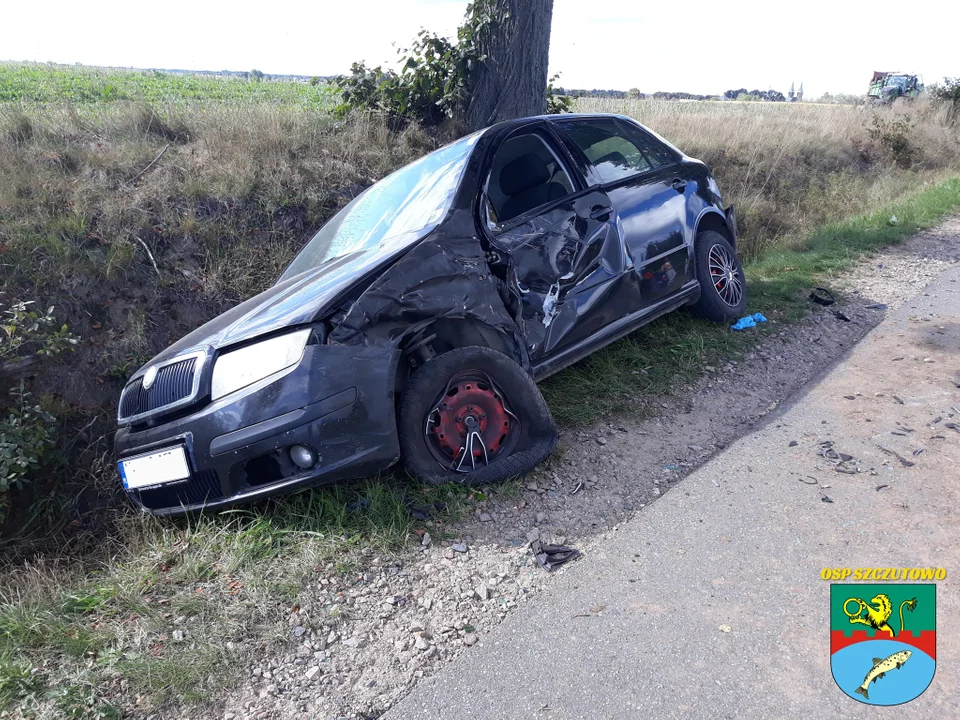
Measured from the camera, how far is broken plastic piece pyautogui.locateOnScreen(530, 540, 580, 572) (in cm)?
314

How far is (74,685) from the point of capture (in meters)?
2.60

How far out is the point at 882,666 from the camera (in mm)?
2396

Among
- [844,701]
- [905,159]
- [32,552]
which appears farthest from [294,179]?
[905,159]

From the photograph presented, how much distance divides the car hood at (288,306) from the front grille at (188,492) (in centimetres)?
61

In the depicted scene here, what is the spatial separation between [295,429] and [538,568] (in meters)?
1.20

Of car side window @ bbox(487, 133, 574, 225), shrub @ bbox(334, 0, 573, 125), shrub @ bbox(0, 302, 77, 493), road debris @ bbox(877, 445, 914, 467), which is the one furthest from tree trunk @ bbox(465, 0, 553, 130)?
road debris @ bbox(877, 445, 914, 467)

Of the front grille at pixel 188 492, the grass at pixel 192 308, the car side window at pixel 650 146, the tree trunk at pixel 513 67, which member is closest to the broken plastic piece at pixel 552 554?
the grass at pixel 192 308

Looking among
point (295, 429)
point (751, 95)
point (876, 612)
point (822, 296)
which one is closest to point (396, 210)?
point (295, 429)

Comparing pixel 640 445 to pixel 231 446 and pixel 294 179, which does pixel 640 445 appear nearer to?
pixel 231 446

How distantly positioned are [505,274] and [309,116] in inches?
222

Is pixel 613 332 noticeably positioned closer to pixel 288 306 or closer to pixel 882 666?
pixel 288 306

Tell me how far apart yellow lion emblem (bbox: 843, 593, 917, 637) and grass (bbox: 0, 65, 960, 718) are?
5.51 feet

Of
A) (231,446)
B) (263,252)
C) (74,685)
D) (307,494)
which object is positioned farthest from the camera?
(263,252)

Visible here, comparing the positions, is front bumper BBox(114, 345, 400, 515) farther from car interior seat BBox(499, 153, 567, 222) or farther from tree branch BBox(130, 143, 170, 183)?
tree branch BBox(130, 143, 170, 183)
